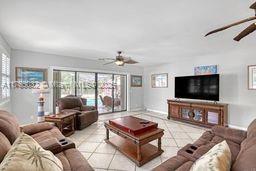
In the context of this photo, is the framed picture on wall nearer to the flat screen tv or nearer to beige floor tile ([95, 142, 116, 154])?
beige floor tile ([95, 142, 116, 154])

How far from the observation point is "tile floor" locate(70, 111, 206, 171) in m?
2.55

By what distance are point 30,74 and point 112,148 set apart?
3.66 meters

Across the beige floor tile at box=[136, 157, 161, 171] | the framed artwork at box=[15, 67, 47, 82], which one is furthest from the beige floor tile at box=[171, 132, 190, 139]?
the framed artwork at box=[15, 67, 47, 82]

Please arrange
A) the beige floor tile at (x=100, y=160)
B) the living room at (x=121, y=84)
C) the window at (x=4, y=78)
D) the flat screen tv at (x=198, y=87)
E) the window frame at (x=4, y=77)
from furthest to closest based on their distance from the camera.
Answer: the flat screen tv at (x=198, y=87)
the window at (x=4, y=78)
the window frame at (x=4, y=77)
the beige floor tile at (x=100, y=160)
the living room at (x=121, y=84)

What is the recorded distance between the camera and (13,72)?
14.8ft

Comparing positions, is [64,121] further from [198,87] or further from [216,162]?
[198,87]

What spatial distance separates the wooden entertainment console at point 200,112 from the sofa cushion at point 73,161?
422cm

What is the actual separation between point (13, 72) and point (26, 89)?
0.62m

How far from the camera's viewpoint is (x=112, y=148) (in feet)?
10.5

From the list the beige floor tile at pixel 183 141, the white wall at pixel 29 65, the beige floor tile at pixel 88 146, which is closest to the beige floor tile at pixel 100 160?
the beige floor tile at pixel 88 146

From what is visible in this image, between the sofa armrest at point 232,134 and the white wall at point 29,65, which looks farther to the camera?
the white wall at point 29,65

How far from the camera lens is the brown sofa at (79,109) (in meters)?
4.42

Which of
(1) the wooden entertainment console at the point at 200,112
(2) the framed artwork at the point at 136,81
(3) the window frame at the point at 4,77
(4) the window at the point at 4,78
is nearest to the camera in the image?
(3) the window frame at the point at 4,77

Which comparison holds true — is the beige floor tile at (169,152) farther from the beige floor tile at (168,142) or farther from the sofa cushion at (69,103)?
the sofa cushion at (69,103)
